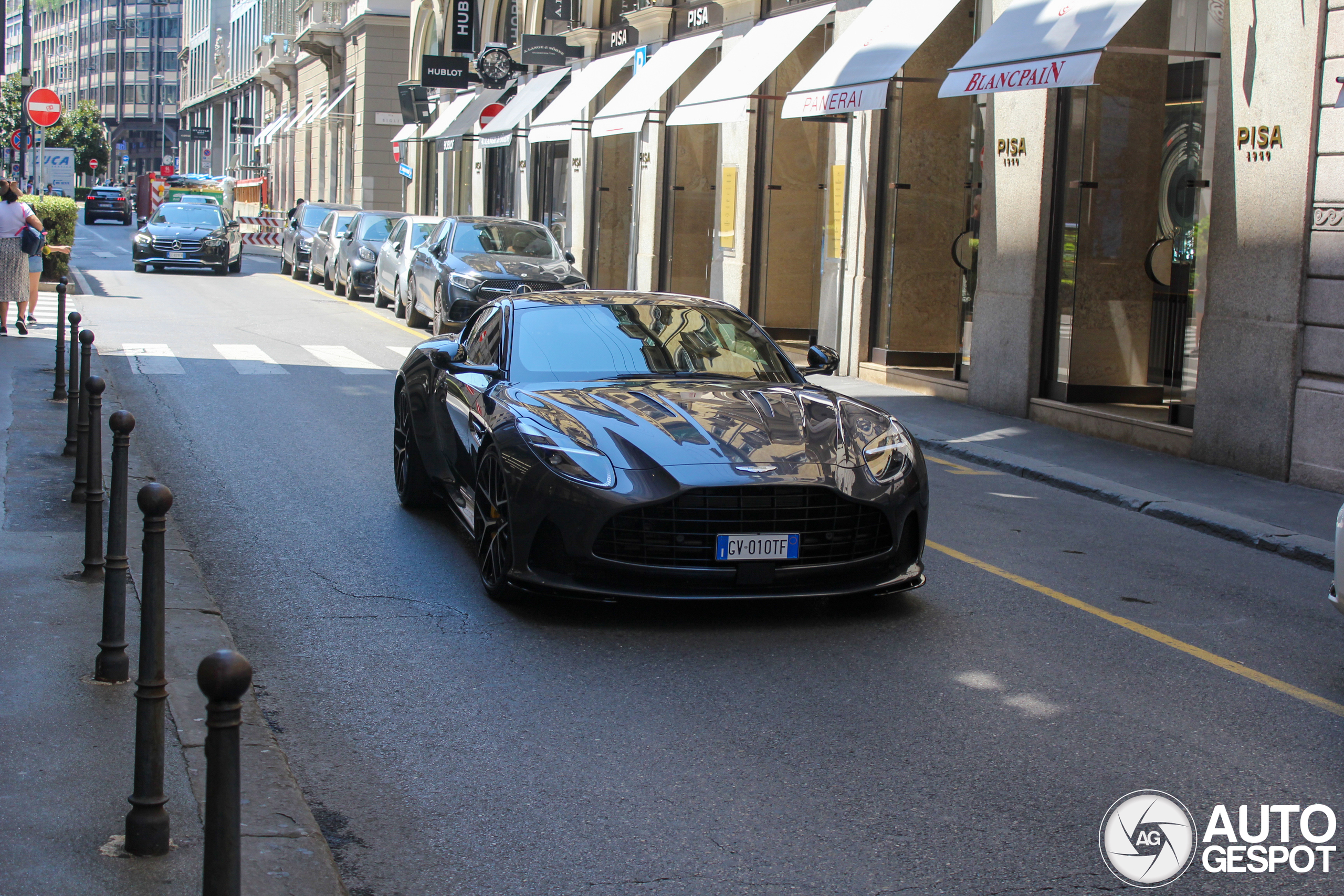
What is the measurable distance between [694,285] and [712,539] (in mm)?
20267

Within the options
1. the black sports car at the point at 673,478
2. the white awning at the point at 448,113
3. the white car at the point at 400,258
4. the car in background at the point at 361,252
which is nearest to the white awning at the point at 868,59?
the white car at the point at 400,258

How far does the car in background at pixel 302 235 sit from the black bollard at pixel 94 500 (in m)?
27.8

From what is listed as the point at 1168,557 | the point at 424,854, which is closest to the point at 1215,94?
the point at 1168,557

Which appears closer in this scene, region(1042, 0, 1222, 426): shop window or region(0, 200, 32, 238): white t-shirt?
region(1042, 0, 1222, 426): shop window

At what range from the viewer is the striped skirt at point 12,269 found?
57.8ft

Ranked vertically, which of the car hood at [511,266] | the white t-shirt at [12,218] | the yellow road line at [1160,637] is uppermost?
the white t-shirt at [12,218]

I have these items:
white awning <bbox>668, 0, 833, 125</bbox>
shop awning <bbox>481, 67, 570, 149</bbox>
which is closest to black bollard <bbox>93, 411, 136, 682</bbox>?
white awning <bbox>668, 0, 833, 125</bbox>

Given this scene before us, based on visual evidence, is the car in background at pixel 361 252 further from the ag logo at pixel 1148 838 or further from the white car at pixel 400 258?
the ag logo at pixel 1148 838

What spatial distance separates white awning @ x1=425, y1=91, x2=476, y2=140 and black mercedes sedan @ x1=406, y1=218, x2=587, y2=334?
1772 centimetres

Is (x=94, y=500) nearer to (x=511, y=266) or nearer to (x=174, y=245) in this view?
(x=511, y=266)

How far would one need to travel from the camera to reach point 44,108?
84.4ft

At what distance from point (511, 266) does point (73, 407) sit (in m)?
11.0

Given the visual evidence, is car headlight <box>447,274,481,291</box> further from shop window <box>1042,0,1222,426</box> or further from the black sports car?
the black sports car

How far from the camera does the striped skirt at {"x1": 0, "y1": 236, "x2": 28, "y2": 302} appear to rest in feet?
57.8
